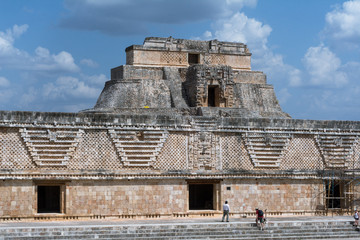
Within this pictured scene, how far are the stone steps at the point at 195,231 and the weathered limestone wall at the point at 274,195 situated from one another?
2.31 m

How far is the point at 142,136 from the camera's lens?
62.9 ft

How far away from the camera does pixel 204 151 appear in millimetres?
19688

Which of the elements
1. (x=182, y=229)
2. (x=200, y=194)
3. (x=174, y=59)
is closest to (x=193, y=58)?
(x=174, y=59)

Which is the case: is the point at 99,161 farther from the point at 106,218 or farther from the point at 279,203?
the point at 279,203

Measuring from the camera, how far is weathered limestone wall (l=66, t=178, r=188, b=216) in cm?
1842

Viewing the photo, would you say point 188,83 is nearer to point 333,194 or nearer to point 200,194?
point 200,194

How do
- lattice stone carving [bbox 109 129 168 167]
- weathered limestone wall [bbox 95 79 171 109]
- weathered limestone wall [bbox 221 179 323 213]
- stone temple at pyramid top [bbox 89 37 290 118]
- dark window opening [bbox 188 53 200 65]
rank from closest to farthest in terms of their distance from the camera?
1. lattice stone carving [bbox 109 129 168 167]
2. weathered limestone wall [bbox 221 179 323 213]
3. stone temple at pyramid top [bbox 89 37 290 118]
4. weathered limestone wall [bbox 95 79 171 109]
5. dark window opening [bbox 188 53 200 65]

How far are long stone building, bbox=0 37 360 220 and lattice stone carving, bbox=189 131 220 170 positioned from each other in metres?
0.03

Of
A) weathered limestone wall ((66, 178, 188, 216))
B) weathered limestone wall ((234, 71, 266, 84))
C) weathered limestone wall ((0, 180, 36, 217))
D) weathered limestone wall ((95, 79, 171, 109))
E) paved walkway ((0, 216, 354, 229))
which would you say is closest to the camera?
paved walkway ((0, 216, 354, 229))

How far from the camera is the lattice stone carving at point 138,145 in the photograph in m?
18.9

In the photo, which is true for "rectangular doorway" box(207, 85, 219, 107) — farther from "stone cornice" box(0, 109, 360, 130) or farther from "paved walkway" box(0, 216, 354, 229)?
"paved walkway" box(0, 216, 354, 229)

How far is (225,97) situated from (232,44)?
473cm

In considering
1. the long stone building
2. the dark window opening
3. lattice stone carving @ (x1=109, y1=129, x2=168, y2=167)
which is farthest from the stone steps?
the dark window opening

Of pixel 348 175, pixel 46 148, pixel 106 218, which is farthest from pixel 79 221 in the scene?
pixel 348 175
